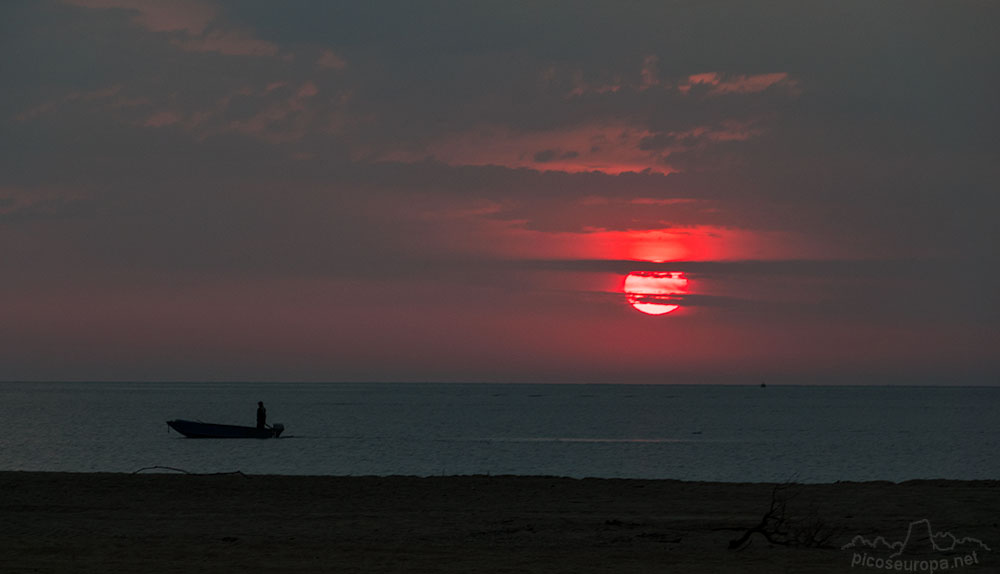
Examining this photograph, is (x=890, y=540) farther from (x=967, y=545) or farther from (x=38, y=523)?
(x=38, y=523)

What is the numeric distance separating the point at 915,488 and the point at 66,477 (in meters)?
23.7

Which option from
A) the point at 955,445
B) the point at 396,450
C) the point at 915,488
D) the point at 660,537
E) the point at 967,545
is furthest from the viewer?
the point at 955,445

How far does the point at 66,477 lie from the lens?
29406mm

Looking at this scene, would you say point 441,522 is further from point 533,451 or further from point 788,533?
point 533,451

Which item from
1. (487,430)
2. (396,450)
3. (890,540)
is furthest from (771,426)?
(890,540)

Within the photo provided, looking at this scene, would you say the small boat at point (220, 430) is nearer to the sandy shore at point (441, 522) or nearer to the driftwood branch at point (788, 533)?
the sandy shore at point (441, 522)

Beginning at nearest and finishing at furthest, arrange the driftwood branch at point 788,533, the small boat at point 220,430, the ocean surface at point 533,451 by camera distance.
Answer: the driftwood branch at point 788,533
the ocean surface at point 533,451
the small boat at point 220,430

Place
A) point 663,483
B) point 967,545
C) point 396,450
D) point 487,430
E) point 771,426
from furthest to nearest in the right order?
point 771,426, point 487,430, point 396,450, point 663,483, point 967,545

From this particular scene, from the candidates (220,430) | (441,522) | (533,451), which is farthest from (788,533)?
(220,430)

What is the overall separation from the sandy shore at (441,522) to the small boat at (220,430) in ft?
138

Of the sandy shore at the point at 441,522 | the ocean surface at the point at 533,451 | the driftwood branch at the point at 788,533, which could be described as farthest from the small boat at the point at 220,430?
the driftwood branch at the point at 788,533

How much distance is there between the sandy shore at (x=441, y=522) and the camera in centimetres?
1648

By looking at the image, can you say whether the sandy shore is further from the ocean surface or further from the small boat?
the small boat

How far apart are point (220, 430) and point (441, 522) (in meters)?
54.6
